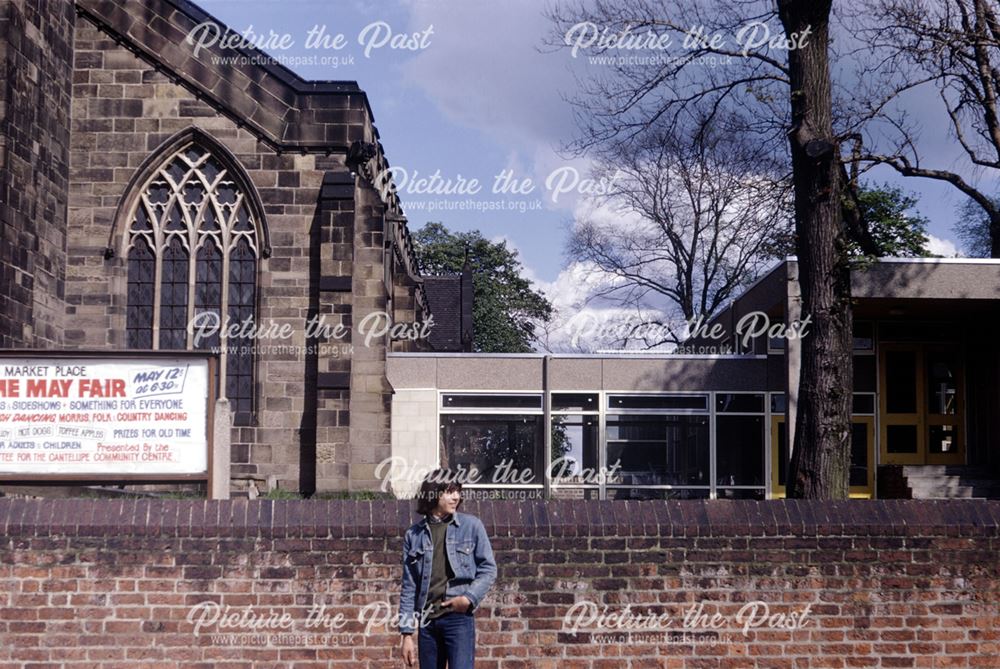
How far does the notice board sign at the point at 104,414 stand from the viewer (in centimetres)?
1102

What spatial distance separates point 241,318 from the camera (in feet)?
71.0

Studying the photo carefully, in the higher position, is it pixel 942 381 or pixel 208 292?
pixel 208 292

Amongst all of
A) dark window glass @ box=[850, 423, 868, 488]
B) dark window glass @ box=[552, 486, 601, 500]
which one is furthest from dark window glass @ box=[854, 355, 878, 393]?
dark window glass @ box=[552, 486, 601, 500]

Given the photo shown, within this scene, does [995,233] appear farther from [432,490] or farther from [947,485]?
[432,490]

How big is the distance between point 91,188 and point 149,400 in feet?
37.8

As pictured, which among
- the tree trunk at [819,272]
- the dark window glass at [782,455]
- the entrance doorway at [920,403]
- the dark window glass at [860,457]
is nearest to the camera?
the tree trunk at [819,272]

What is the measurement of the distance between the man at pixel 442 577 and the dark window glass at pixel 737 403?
1911 cm

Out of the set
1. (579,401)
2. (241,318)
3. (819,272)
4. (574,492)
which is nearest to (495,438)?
(579,401)

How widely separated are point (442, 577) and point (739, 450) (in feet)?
63.5

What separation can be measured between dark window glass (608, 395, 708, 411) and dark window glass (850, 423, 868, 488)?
306 cm

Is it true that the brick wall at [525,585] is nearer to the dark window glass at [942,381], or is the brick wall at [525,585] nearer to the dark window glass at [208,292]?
the dark window glass at [208,292]

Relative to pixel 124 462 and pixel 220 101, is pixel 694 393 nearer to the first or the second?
pixel 220 101

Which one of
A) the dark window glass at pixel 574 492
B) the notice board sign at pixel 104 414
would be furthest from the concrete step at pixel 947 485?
the notice board sign at pixel 104 414

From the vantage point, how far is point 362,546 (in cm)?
1025
